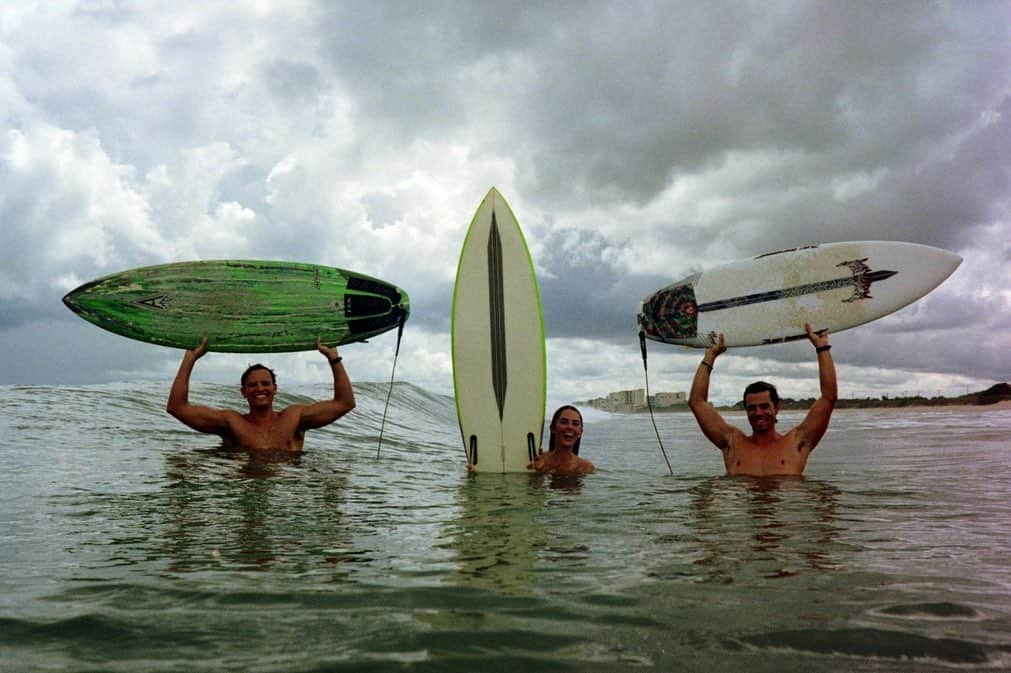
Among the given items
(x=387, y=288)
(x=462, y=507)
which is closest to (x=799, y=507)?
(x=462, y=507)

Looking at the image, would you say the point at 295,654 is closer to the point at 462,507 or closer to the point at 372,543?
the point at 372,543

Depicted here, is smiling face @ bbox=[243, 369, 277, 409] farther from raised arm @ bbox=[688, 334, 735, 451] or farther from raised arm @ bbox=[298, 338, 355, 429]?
raised arm @ bbox=[688, 334, 735, 451]

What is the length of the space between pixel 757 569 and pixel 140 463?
5.39m

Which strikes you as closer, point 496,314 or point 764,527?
point 764,527

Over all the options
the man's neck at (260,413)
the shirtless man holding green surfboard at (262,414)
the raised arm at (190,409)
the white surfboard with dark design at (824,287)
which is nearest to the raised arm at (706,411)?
the white surfboard with dark design at (824,287)

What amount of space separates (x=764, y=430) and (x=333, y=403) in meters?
3.71

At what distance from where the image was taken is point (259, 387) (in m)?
6.61

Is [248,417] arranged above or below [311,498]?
above

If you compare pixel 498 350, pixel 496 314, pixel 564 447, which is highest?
pixel 496 314

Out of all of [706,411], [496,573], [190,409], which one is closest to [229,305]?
[190,409]

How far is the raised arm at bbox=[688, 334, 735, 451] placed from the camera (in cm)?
576

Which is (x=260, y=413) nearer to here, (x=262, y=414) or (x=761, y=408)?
(x=262, y=414)

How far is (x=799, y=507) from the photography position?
13.5 ft

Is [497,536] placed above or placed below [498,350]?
below
